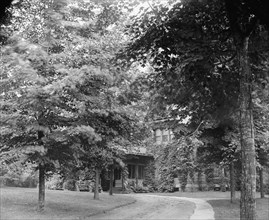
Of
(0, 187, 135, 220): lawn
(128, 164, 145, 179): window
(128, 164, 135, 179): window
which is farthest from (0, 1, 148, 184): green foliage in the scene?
(128, 164, 145, 179): window

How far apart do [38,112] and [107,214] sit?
611 centimetres

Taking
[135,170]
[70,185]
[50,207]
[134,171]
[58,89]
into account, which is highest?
[58,89]

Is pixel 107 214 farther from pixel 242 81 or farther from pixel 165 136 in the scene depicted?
pixel 165 136

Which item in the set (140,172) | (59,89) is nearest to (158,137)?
(140,172)

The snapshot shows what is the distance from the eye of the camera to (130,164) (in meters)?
41.2

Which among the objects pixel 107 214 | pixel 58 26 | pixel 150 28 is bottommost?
pixel 107 214

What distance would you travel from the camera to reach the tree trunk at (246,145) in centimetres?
802

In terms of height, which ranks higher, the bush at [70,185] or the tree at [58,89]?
the tree at [58,89]

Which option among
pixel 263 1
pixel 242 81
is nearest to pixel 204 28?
pixel 242 81

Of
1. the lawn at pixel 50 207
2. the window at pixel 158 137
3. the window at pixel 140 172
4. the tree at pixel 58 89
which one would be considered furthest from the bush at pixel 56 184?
the window at pixel 158 137

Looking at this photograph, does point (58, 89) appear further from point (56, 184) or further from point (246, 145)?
point (56, 184)

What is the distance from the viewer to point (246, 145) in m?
8.16

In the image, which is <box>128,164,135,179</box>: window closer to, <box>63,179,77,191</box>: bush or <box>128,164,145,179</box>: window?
<box>128,164,145,179</box>: window

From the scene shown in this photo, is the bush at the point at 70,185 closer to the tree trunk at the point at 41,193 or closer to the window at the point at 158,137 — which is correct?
the tree trunk at the point at 41,193
